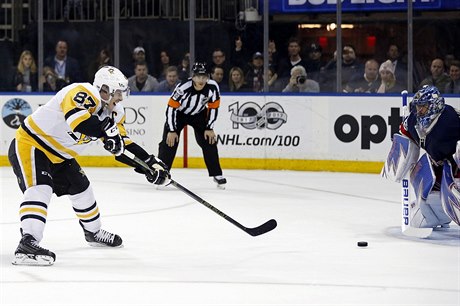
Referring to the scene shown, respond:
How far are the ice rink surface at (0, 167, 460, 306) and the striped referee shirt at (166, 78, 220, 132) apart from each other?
59cm

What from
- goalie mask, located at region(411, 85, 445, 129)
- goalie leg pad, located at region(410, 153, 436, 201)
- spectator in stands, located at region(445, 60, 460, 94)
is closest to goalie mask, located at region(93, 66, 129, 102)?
goalie mask, located at region(411, 85, 445, 129)

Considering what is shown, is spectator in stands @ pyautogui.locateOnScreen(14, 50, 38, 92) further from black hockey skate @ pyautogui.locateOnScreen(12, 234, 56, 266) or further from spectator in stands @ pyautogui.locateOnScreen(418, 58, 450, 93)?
black hockey skate @ pyautogui.locateOnScreen(12, 234, 56, 266)

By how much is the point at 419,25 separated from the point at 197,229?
4264 mm

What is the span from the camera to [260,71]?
10836 mm

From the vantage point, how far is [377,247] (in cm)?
623

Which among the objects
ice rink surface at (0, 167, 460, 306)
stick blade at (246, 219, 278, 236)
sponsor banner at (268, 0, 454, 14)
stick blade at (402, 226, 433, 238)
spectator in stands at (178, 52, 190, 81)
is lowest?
ice rink surface at (0, 167, 460, 306)

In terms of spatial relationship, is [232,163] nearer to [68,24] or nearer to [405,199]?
[68,24]

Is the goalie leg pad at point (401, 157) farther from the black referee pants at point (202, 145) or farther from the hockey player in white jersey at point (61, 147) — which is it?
the black referee pants at point (202, 145)

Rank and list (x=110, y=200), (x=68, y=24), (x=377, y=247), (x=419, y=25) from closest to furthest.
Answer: (x=377, y=247), (x=110, y=200), (x=419, y=25), (x=68, y=24)

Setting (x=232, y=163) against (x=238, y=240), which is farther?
(x=232, y=163)

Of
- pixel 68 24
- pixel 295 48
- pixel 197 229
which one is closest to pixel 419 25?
pixel 295 48

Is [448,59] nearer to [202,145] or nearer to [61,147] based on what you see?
[202,145]

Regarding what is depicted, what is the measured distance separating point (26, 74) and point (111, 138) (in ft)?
19.2

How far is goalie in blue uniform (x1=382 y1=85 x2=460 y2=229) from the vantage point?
20.8ft
